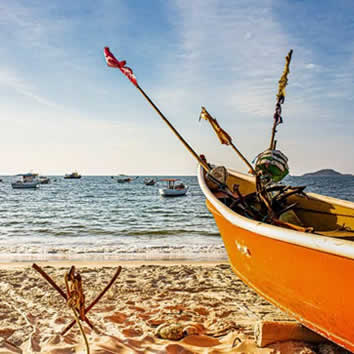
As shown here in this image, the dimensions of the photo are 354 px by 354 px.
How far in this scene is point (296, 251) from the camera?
11.0 ft

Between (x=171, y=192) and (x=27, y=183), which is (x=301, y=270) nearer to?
(x=171, y=192)

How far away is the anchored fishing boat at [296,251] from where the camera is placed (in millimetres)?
3016

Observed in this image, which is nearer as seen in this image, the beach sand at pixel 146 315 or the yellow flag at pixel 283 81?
the beach sand at pixel 146 315

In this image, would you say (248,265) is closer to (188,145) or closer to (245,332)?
(245,332)

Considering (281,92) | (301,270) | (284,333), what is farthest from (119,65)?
(284,333)

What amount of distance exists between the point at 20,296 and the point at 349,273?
5167 mm

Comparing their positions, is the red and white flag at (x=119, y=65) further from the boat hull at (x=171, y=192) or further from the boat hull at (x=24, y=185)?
the boat hull at (x=24, y=185)

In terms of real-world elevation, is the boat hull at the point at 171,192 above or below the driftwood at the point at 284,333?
below

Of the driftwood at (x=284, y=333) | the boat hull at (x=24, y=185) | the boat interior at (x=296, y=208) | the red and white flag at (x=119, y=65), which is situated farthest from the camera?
the boat hull at (x=24, y=185)

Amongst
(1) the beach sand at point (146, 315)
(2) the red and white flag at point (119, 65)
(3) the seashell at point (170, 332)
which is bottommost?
(1) the beach sand at point (146, 315)

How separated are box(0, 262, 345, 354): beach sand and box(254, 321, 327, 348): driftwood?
0.20 feet

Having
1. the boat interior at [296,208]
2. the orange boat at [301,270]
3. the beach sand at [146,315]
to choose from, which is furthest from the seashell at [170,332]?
the boat interior at [296,208]

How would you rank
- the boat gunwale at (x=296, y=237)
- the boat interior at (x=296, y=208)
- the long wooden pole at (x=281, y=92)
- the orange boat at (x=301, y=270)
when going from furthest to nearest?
1. the long wooden pole at (x=281, y=92)
2. the boat interior at (x=296, y=208)
3. the orange boat at (x=301, y=270)
4. the boat gunwale at (x=296, y=237)

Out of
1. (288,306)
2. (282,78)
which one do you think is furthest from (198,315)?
(282,78)
